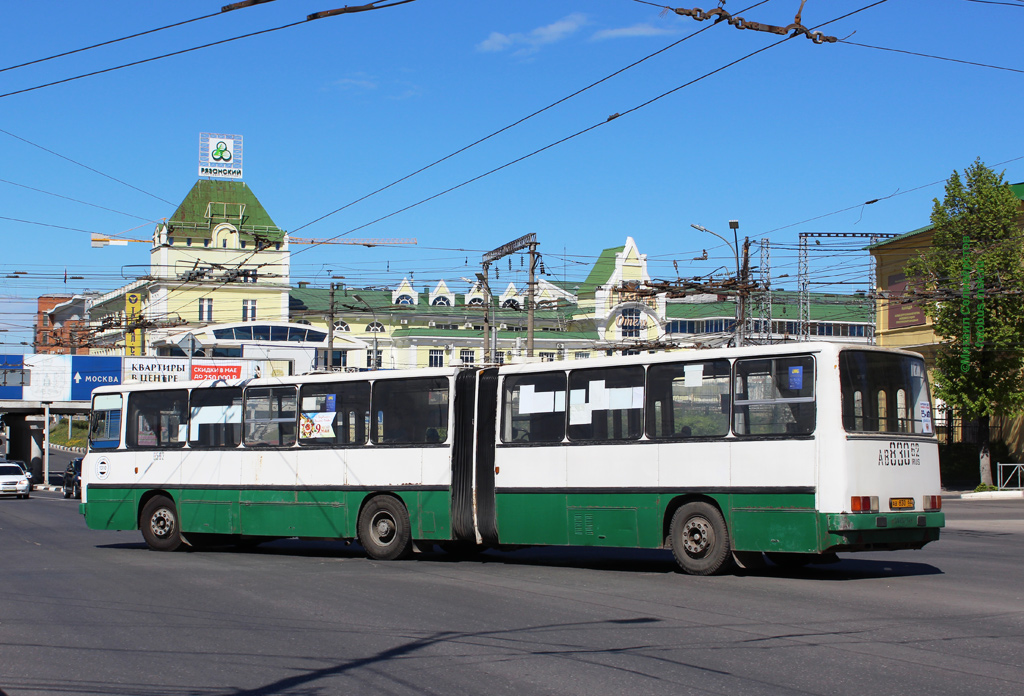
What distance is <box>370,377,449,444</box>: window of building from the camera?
16.4 metres

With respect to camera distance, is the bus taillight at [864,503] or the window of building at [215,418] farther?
the window of building at [215,418]

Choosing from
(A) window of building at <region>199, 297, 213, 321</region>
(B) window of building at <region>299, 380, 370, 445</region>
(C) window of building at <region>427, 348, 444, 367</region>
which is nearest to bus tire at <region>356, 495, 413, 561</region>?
(B) window of building at <region>299, 380, 370, 445</region>

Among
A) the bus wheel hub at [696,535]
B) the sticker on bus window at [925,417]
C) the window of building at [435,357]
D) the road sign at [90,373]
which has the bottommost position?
the bus wheel hub at [696,535]

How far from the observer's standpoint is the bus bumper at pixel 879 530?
1246 cm

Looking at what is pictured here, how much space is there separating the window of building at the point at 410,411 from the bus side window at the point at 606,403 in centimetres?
220

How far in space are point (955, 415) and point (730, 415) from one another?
106 ft

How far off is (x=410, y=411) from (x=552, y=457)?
2566mm

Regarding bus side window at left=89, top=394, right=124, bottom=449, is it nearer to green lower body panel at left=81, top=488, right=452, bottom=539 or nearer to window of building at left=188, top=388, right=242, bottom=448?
green lower body panel at left=81, top=488, right=452, bottom=539

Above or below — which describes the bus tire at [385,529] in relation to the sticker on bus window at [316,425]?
below

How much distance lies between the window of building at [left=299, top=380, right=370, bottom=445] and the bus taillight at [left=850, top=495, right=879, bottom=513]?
755cm

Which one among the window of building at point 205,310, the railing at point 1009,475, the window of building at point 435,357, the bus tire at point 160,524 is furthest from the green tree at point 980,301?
the window of building at point 205,310

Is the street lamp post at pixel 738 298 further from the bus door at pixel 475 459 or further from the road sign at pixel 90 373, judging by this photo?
the road sign at pixel 90 373

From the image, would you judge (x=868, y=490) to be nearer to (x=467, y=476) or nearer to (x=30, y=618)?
(x=467, y=476)

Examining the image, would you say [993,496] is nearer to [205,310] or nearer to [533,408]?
[533,408]
